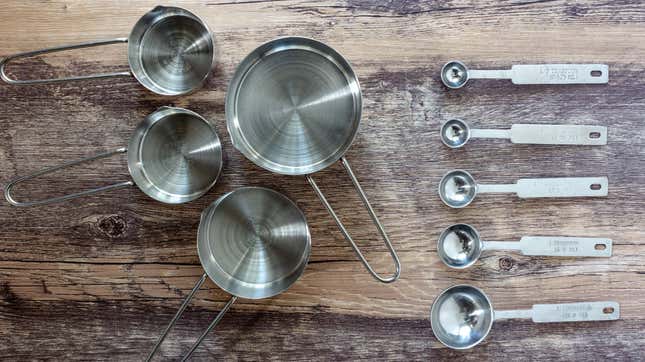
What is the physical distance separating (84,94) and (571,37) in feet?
3.65

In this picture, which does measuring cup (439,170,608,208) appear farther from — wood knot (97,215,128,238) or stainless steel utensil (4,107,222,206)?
wood knot (97,215,128,238)

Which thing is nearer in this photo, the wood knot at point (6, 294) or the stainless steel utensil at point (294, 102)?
the stainless steel utensil at point (294, 102)

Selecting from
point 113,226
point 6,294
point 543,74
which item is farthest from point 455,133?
point 6,294

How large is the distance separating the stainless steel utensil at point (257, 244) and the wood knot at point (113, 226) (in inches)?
8.1

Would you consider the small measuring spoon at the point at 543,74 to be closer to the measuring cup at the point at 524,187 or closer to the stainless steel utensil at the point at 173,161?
the measuring cup at the point at 524,187

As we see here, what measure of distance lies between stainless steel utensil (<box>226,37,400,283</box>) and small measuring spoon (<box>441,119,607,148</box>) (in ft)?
0.77

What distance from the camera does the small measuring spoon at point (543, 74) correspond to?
1.11 meters

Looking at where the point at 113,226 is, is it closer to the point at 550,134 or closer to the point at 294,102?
the point at 294,102

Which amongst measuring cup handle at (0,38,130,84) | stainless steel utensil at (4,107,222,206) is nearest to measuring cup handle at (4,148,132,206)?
stainless steel utensil at (4,107,222,206)

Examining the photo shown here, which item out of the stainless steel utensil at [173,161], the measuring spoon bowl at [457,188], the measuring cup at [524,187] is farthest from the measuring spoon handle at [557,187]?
the stainless steel utensil at [173,161]

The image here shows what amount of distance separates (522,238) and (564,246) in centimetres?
10

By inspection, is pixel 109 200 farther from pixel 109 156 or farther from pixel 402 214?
pixel 402 214

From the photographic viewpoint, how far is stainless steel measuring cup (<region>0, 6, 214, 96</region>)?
109cm

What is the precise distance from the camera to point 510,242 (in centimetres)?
111
